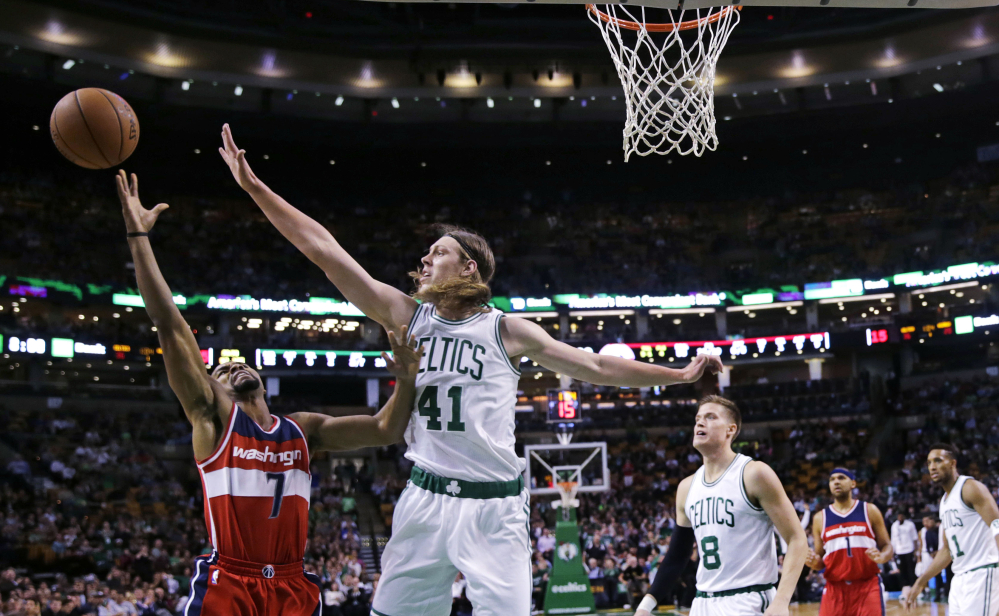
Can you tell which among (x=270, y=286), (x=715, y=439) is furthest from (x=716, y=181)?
(x=715, y=439)

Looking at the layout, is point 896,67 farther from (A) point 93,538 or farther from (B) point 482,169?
(A) point 93,538

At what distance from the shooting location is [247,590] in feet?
12.1

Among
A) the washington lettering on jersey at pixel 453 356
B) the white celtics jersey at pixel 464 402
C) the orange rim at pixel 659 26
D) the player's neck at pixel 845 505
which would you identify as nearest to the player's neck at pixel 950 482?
the player's neck at pixel 845 505

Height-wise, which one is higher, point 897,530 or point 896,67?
point 896,67

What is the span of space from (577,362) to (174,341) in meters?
1.67

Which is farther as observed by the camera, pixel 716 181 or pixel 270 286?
pixel 716 181

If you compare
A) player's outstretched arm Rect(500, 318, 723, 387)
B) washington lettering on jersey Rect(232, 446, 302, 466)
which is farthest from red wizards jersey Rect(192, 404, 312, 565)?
player's outstretched arm Rect(500, 318, 723, 387)

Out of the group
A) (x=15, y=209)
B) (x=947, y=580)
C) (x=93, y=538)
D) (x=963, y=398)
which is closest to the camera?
(x=947, y=580)

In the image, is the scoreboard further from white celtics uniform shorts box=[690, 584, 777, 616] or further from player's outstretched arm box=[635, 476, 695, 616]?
white celtics uniform shorts box=[690, 584, 777, 616]

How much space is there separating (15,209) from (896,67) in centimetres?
2644

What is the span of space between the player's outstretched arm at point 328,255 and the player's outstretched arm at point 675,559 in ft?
7.61

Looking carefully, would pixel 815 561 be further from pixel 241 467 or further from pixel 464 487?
pixel 241 467

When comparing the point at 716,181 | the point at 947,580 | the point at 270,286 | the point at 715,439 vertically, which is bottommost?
the point at 947,580

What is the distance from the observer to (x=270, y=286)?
29.8 m
